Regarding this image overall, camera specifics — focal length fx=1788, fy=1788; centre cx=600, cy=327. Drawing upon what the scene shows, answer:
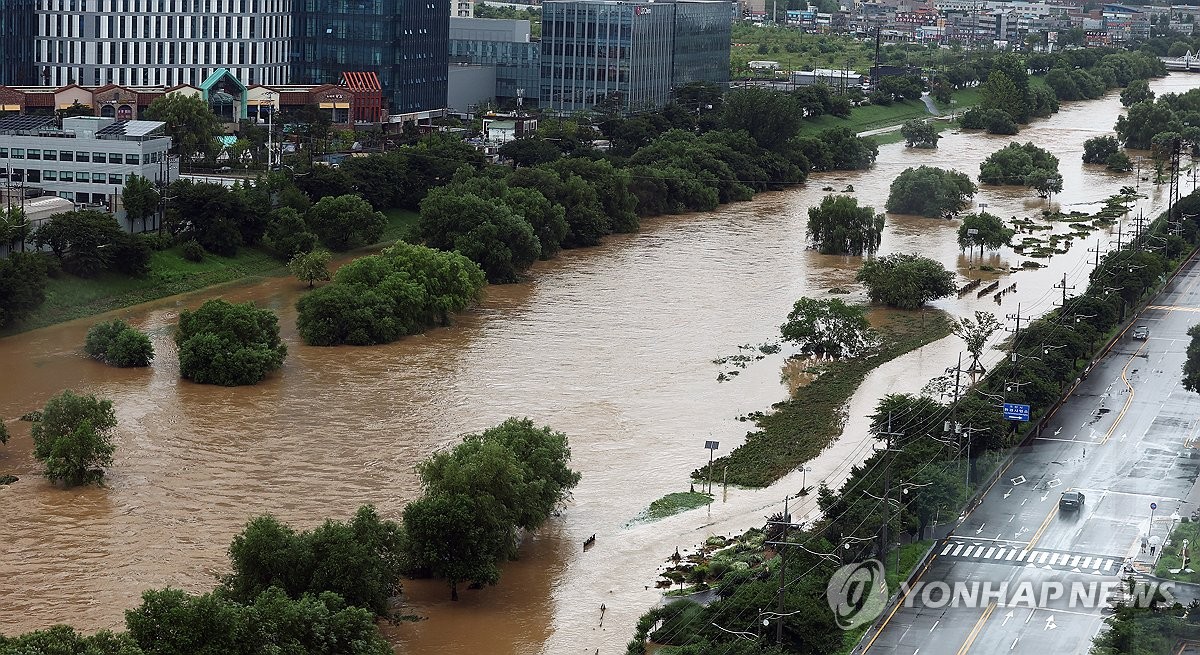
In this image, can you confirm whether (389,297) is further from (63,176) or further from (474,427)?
(63,176)

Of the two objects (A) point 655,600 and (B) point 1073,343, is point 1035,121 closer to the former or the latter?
(B) point 1073,343

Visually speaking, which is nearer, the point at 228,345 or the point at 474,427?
the point at 474,427

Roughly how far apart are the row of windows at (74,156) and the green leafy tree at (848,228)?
24584mm

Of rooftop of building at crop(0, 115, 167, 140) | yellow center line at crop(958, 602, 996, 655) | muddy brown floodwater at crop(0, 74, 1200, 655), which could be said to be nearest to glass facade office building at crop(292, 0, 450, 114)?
rooftop of building at crop(0, 115, 167, 140)

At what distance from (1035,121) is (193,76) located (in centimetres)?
5927

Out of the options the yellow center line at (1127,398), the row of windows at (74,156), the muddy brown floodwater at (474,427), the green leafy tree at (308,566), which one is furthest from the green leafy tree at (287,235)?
the green leafy tree at (308,566)

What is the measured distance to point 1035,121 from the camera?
118 meters

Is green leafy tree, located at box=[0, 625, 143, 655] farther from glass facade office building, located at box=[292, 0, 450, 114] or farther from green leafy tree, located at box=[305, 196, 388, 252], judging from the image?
glass facade office building, located at box=[292, 0, 450, 114]

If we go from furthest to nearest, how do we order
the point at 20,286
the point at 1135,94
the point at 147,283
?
the point at 1135,94
the point at 147,283
the point at 20,286

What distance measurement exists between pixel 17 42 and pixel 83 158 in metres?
21.1

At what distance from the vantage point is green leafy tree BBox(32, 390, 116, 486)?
3712 cm

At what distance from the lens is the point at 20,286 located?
49.6 m

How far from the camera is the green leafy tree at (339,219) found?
6312cm

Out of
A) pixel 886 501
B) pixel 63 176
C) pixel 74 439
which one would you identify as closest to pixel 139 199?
pixel 63 176
